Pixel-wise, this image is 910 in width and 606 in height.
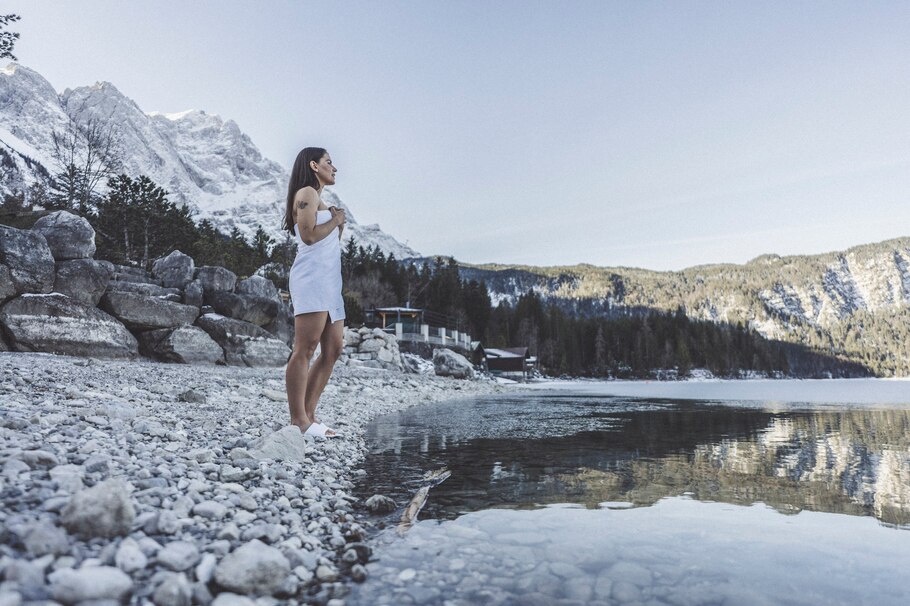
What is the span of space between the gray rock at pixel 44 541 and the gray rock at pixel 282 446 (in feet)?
6.14

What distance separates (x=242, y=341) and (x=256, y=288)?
8.97 feet

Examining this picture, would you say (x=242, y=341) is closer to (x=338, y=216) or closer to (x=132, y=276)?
(x=132, y=276)

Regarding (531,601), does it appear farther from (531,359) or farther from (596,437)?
(531,359)

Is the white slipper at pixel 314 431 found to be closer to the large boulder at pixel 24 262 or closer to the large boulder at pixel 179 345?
the large boulder at pixel 24 262

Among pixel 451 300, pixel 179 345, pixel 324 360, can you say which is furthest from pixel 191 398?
pixel 451 300

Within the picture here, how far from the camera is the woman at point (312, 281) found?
4.43m

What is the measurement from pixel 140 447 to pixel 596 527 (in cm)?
307

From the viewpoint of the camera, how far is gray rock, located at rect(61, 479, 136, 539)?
1784mm

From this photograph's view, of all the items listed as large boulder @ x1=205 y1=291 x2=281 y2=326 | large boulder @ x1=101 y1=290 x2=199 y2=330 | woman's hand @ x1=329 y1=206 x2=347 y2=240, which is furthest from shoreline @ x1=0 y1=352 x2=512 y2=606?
large boulder @ x1=205 y1=291 x2=281 y2=326

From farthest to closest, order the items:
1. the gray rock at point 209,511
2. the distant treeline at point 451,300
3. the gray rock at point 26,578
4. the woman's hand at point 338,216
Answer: the distant treeline at point 451,300
the woman's hand at point 338,216
the gray rock at point 209,511
the gray rock at point 26,578

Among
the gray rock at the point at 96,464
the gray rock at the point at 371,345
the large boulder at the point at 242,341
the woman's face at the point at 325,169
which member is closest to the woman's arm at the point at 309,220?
the woman's face at the point at 325,169

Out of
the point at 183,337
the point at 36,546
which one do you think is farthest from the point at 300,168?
the point at 183,337

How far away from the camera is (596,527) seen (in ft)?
8.69

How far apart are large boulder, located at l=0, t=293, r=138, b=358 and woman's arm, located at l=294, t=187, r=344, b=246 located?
10.2 metres
